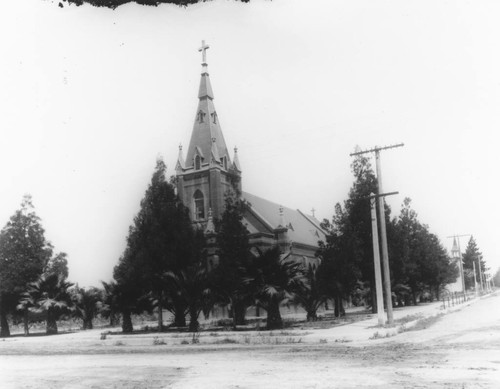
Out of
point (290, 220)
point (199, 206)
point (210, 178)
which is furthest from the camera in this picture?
point (290, 220)

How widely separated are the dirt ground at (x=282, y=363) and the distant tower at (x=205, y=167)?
27016 mm

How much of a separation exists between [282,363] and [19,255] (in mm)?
23137

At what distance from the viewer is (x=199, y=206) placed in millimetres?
48344

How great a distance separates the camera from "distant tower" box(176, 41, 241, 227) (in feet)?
155

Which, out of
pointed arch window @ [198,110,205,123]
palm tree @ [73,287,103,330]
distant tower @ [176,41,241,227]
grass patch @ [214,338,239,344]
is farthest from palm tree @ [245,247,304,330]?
pointed arch window @ [198,110,205,123]

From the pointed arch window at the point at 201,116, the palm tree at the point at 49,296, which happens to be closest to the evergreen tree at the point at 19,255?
the palm tree at the point at 49,296

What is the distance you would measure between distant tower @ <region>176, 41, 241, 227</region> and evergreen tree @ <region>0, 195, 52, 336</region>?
696 inches

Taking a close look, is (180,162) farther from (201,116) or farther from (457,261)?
(457,261)

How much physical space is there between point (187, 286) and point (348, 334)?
28.8 feet

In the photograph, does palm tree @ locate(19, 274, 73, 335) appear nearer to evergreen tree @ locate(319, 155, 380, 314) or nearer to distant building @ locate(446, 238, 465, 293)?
evergreen tree @ locate(319, 155, 380, 314)

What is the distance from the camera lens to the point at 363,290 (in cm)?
4041

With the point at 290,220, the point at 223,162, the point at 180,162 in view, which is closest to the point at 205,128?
the point at 223,162

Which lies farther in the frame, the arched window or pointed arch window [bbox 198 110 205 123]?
pointed arch window [bbox 198 110 205 123]

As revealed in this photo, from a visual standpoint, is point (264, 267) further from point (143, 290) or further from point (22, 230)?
point (22, 230)
